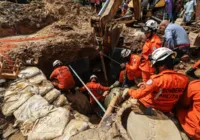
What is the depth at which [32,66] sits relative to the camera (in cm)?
572

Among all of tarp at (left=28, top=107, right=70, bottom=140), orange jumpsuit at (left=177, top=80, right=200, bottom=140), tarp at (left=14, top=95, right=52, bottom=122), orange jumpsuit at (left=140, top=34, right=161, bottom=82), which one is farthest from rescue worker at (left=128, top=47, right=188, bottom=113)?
orange jumpsuit at (left=140, top=34, right=161, bottom=82)

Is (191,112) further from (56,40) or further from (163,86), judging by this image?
(56,40)

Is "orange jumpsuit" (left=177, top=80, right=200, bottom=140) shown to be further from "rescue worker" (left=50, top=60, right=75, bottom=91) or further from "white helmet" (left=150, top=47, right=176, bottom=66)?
"rescue worker" (left=50, top=60, right=75, bottom=91)

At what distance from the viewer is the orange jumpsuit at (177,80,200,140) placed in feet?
8.36

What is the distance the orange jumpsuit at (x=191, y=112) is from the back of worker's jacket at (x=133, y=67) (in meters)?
2.63

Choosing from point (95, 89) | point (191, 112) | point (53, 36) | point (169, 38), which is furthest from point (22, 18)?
point (191, 112)

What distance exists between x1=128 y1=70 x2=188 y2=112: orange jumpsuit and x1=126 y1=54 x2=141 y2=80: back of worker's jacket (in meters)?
2.64

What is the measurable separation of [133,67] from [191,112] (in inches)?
113

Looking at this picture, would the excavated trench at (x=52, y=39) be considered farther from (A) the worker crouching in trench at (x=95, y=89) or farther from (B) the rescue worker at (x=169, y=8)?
(B) the rescue worker at (x=169, y=8)

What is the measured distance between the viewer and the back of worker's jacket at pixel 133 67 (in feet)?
17.7

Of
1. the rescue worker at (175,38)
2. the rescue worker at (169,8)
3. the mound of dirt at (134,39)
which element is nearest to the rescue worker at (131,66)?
the rescue worker at (175,38)

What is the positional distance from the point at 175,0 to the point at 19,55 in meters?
8.39

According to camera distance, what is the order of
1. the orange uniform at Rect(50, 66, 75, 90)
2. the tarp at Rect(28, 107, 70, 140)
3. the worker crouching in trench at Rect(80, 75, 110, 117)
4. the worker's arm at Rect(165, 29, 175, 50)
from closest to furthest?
the tarp at Rect(28, 107, 70, 140) → the worker's arm at Rect(165, 29, 175, 50) → the orange uniform at Rect(50, 66, 75, 90) → the worker crouching in trench at Rect(80, 75, 110, 117)

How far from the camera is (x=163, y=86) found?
2594 millimetres
